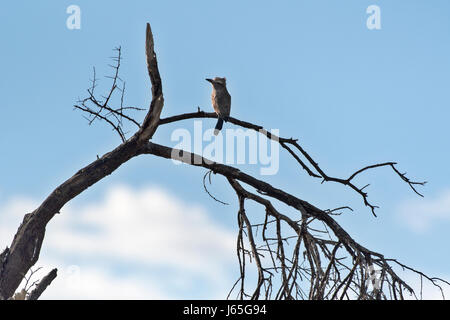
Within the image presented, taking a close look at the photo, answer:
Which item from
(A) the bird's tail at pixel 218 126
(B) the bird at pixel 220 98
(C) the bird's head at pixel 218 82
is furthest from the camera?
(C) the bird's head at pixel 218 82

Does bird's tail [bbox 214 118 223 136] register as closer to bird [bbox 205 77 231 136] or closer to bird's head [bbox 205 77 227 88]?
bird [bbox 205 77 231 136]

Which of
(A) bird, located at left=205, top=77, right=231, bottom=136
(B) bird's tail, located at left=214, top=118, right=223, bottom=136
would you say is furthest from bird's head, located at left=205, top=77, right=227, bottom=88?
(B) bird's tail, located at left=214, top=118, right=223, bottom=136

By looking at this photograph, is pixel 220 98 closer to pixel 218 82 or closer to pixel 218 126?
pixel 218 82

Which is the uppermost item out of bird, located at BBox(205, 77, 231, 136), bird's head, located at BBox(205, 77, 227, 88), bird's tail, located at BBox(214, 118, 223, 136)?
bird's head, located at BBox(205, 77, 227, 88)

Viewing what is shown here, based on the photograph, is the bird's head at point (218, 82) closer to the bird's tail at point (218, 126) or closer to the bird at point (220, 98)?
the bird at point (220, 98)

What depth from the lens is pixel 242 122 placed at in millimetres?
7703

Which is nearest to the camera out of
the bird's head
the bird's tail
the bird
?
the bird's tail

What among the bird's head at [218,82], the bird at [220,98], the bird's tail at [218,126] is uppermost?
the bird's head at [218,82]

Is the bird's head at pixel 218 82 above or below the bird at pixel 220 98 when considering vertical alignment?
above

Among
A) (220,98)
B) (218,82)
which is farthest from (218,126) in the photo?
(218,82)

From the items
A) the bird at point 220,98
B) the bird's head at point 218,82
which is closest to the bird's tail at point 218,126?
the bird at point 220,98

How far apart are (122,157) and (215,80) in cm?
366
